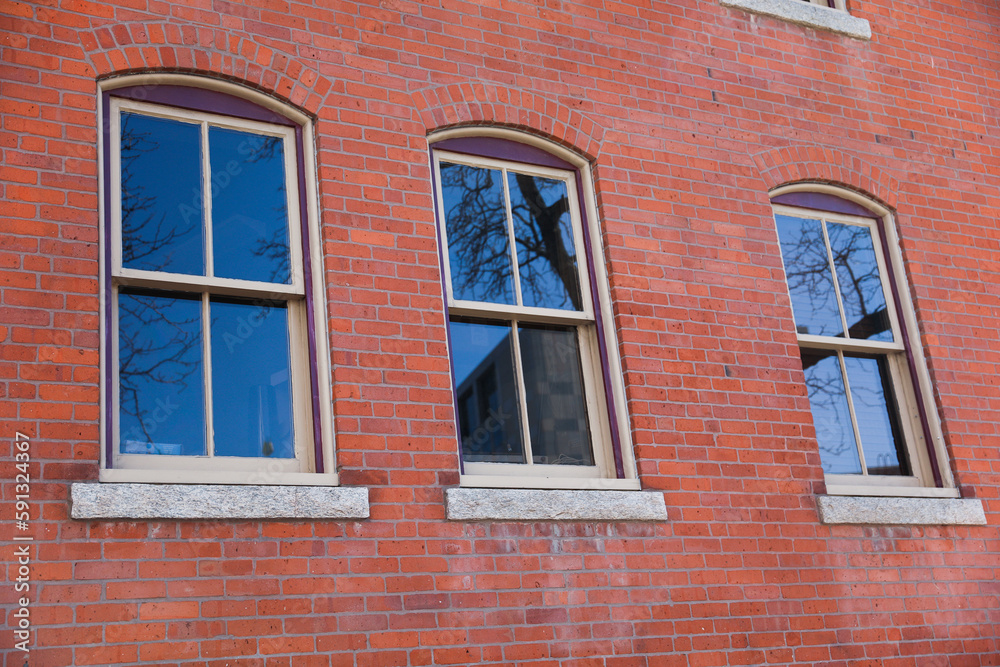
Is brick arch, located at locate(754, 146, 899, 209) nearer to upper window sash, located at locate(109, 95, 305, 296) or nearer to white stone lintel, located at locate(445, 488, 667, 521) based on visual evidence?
white stone lintel, located at locate(445, 488, 667, 521)

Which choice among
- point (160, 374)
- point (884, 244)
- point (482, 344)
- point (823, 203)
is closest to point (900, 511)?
point (884, 244)

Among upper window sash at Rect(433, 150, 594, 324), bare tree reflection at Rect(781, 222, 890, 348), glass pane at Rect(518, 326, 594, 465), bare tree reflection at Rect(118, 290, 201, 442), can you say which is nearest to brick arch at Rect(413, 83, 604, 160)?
upper window sash at Rect(433, 150, 594, 324)

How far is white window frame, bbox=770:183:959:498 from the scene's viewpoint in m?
6.37

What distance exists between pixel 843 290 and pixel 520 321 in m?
2.46

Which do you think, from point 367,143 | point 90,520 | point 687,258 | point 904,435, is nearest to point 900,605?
point 904,435

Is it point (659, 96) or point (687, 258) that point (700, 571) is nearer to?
point (687, 258)

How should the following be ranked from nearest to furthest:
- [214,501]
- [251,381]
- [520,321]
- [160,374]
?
[214,501] < [160,374] < [251,381] < [520,321]

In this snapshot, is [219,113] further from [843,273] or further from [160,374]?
[843,273]

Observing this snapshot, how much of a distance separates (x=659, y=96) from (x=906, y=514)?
2970 mm

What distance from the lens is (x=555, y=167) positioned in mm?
6102

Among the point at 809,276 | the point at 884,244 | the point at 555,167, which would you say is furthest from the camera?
the point at 884,244

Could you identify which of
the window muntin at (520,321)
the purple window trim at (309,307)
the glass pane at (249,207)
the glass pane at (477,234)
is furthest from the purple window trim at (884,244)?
the glass pane at (249,207)

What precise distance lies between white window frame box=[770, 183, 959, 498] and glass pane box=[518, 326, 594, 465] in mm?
1617

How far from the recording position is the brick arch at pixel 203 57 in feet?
16.4
